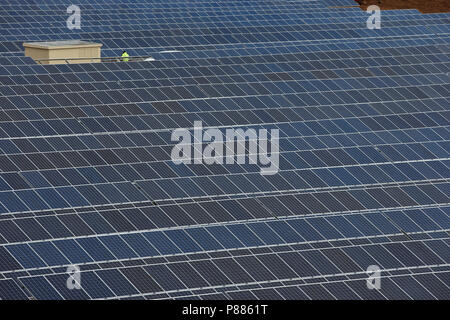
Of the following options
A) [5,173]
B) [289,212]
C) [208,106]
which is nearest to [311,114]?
[208,106]

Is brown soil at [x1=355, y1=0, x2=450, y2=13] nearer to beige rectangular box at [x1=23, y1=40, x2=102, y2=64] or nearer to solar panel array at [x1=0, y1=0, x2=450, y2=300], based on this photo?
solar panel array at [x1=0, y1=0, x2=450, y2=300]

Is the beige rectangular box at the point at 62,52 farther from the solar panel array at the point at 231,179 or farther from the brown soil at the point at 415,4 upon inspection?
the brown soil at the point at 415,4

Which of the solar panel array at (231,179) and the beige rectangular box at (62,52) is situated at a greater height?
the beige rectangular box at (62,52)

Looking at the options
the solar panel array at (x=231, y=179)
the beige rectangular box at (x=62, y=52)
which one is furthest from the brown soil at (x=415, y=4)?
the beige rectangular box at (x=62, y=52)

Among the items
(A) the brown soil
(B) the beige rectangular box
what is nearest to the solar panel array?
(B) the beige rectangular box

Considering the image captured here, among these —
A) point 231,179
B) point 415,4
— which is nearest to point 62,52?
point 231,179

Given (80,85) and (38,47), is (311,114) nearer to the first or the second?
(80,85)
